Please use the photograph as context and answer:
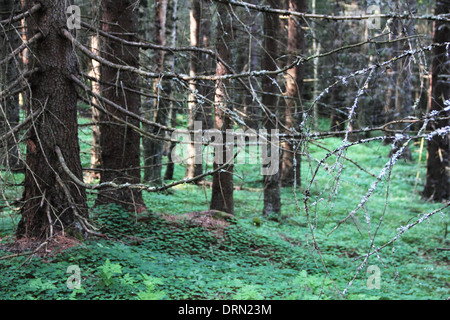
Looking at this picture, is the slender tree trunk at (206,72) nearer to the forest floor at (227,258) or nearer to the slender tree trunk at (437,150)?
the forest floor at (227,258)

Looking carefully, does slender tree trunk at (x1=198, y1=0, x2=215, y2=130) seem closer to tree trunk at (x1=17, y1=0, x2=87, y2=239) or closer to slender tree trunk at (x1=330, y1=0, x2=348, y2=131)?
slender tree trunk at (x1=330, y1=0, x2=348, y2=131)

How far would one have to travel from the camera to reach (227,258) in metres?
7.29

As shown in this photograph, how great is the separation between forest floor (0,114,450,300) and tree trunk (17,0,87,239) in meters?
0.32

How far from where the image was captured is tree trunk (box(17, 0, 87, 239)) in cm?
572

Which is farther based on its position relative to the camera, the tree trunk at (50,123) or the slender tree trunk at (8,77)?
the tree trunk at (50,123)

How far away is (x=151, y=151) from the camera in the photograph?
1217 cm

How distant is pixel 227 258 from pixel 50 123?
3470 millimetres

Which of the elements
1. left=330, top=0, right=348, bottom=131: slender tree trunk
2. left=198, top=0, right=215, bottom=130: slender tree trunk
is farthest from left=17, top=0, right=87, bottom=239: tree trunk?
left=330, top=0, right=348, bottom=131: slender tree trunk

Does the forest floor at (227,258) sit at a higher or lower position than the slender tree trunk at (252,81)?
lower

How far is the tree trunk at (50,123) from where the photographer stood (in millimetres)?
5723

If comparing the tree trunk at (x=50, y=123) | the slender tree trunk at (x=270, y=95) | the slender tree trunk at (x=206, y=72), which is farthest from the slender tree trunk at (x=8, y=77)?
the slender tree trunk at (x=270, y=95)

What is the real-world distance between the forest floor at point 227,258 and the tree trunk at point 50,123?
0.32 m
